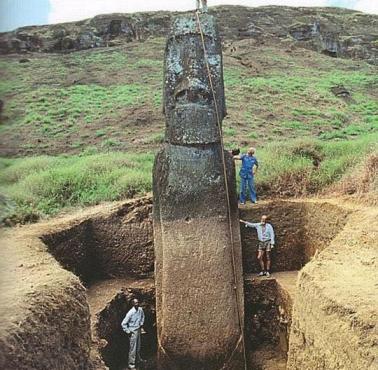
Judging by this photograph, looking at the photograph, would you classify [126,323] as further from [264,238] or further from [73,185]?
[73,185]

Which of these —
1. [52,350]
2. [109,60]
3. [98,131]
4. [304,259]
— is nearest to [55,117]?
[98,131]

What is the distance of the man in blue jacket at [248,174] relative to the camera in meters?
11.2

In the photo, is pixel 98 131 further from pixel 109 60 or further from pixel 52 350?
pixel 52 350

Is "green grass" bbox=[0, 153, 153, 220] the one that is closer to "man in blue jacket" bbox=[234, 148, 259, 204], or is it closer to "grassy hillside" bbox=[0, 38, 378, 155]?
"man in blue jacket" bbox=[234, 148, 259, 204]

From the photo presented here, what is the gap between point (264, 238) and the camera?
421 inches

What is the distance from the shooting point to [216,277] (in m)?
9.46

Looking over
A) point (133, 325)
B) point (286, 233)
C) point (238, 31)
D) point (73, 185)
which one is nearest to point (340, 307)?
point (133, 325)

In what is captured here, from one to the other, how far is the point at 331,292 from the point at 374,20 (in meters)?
39.0

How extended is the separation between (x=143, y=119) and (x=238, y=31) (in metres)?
16.7

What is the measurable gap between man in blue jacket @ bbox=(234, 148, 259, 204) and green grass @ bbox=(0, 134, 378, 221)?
815 mm

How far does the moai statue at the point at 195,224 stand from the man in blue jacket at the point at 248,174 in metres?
1.71

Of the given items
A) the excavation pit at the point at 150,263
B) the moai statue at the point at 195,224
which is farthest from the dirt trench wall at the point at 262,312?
the moai statue at the point at 195,224

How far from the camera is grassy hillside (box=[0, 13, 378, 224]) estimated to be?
12.8 m

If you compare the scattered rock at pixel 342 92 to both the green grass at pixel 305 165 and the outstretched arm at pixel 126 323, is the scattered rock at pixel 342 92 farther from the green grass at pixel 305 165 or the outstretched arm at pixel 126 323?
the outstretched arm at pixel 126 323
